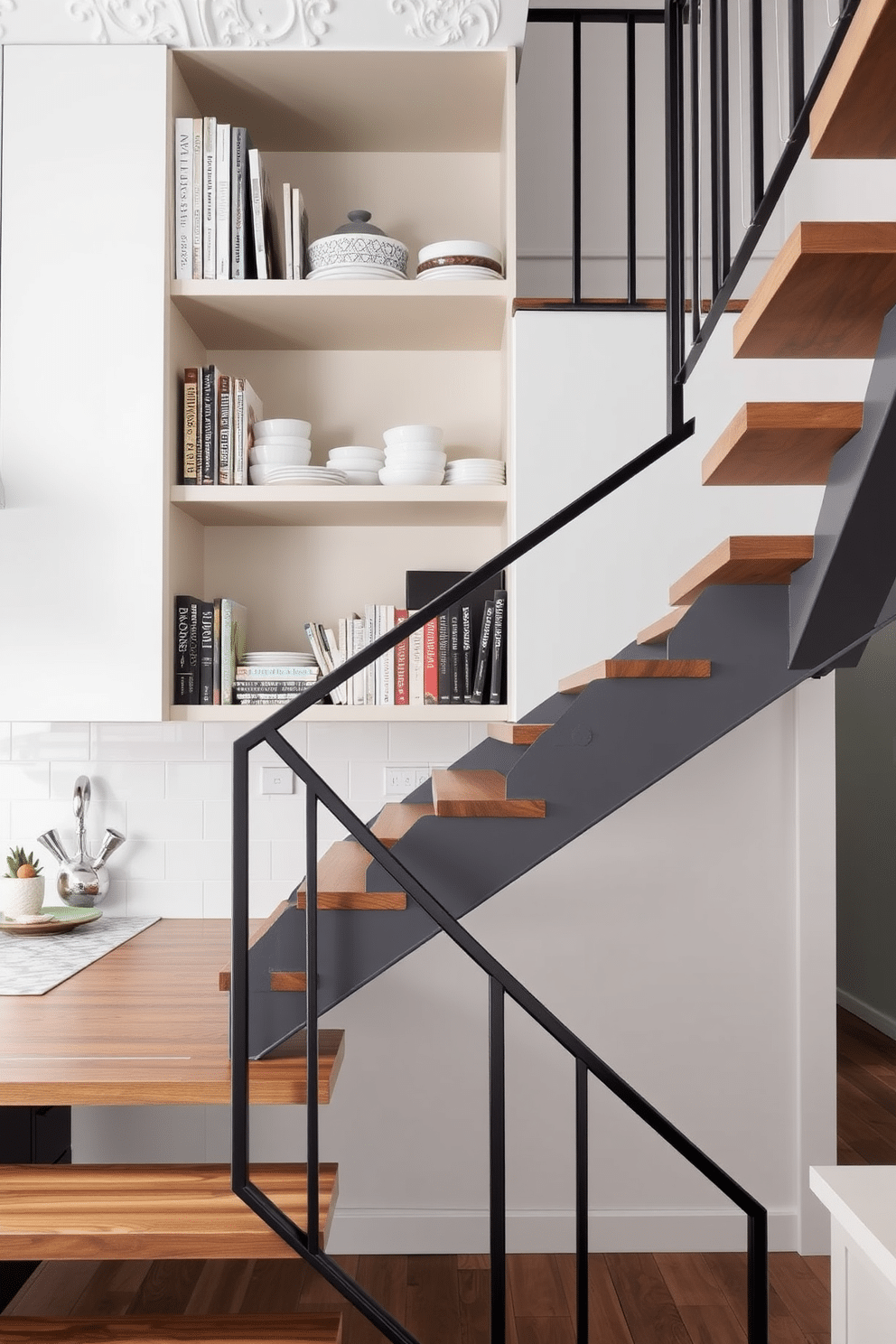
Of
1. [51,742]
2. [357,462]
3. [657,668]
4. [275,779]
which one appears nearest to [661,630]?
[657,668]

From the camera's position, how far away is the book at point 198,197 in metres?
2.61

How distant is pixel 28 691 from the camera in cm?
254

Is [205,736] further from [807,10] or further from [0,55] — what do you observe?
[807,10]

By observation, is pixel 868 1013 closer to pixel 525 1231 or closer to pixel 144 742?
pixel 525 1231

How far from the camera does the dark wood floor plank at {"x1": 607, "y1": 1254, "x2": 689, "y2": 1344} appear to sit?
2303mm

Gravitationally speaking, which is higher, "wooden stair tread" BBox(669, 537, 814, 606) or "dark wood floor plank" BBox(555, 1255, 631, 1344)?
"wooden stair tread" BBox(669, 537, 814, 606)

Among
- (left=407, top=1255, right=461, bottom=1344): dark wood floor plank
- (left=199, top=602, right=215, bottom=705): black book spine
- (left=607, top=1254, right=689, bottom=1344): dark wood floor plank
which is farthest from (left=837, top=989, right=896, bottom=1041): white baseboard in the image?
(left=199, top=602, right=215, bottom=705): black book spine

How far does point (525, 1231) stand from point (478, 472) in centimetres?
193

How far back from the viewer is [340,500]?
2.60 m

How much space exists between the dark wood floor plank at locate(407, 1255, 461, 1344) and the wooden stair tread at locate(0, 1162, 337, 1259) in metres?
0.74

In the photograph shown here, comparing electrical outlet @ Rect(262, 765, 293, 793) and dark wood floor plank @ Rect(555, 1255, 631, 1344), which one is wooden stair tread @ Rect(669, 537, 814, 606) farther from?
dark wood floor plank @ Rect(555, 1255, 631, 1344)

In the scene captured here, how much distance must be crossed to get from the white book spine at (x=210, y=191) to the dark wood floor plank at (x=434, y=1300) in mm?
2493

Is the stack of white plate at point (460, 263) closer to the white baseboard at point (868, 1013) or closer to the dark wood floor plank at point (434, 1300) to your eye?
the dark wood floor plank at point (434, 1300)

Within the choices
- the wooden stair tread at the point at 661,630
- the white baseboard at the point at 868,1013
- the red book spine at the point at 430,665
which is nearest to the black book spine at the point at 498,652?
the red book spine at the point at 430,665
